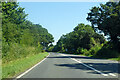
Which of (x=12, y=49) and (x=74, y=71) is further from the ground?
(x=12, y=49)

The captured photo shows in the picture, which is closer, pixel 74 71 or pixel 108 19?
pixel 74 71

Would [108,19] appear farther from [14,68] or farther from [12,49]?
[14,68]

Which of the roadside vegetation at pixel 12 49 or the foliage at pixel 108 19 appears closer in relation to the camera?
the roadside vegetation at pixel 12 49

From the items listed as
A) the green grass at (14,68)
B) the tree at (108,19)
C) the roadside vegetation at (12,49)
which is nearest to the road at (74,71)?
the green grass at (14,68)

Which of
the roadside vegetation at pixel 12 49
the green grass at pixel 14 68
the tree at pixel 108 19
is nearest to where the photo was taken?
the green grass at pixel 14 68

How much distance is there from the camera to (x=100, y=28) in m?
41.7

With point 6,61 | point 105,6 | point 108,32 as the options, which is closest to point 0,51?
point 6,61

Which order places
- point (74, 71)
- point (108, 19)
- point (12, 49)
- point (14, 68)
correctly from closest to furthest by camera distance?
point (74, 71) < point (14, 68) < point (12, 49) < point (108, 19)

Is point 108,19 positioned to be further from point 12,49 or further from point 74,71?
point 74,71

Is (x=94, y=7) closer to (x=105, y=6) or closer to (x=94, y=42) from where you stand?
(x=105, y=6)

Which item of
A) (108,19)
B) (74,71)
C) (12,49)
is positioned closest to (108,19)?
(108,19)

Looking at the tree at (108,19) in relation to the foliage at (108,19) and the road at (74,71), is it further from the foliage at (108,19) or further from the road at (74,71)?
the road at (74,71)

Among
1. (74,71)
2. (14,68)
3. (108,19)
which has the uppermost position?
(108,19)

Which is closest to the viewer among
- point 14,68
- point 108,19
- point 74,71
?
point 74,71
